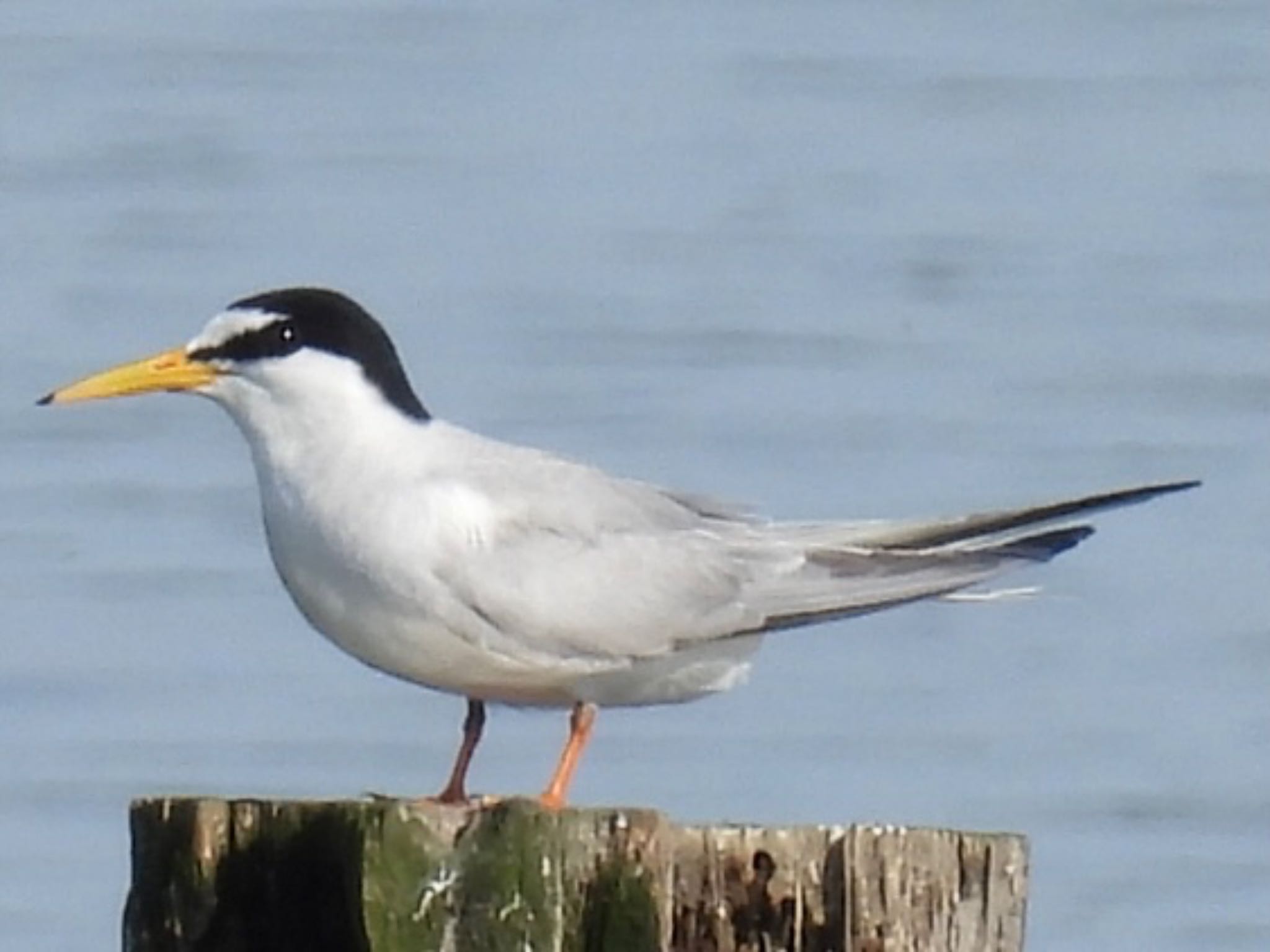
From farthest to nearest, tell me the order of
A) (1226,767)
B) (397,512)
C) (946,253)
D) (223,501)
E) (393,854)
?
(946,253), (223,501), (1226,767), (397,512), (393,854)

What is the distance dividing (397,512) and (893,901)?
5.22ft

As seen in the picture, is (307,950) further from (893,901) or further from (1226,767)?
(1226,767)

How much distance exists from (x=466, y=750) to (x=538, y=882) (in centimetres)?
154

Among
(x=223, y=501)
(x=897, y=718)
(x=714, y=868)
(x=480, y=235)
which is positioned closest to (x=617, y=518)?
(x=714, y=868)

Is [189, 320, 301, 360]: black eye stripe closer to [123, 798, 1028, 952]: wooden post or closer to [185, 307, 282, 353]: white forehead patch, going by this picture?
[185, 307, 282, 353]: white forehead patch

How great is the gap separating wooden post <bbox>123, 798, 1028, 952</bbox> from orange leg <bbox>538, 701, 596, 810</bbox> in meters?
0.75

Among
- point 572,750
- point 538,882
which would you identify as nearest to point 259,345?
point 572,750

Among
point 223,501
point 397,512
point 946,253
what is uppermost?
point 946,253

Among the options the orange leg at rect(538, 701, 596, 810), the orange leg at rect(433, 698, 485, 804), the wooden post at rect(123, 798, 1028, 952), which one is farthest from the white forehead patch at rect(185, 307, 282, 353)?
the wooden post at rect(123, 798, 1028, 952)

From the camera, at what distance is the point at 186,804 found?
24.4ft

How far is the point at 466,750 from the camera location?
350 inches

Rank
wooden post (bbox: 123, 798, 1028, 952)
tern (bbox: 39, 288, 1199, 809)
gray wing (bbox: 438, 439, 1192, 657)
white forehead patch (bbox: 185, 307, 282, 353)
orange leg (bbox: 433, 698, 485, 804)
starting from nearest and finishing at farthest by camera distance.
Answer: wooden post (bbox: 123, 798, 1028, 952)
orange leg (bbox: 433, 698, 485, 804)
tern (bbox: 39, 288, 1199, 809)
gray wing (bbox: 438, 439, 1192, 657)
white forehead patch (bbox: 185, 307, 282, 353)

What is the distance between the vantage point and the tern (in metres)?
8.65

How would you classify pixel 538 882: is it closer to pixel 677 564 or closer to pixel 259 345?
pixel 677 564
